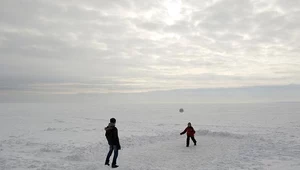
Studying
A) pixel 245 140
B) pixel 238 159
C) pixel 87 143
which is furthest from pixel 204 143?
pixel 87 143

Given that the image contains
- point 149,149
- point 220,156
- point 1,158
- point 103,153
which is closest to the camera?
point 1,158

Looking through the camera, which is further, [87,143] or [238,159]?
[87,143]

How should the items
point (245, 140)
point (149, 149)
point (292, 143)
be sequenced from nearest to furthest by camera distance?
point (149, 149), point (292, 143), point (245, 140)

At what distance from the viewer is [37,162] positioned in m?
9.27

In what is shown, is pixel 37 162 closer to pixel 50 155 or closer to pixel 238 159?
pixel 50 155

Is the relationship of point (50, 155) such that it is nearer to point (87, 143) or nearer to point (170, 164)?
point (87, 143)

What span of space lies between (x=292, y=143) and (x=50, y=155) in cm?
1328

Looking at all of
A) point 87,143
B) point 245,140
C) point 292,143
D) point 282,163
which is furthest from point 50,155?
point 292,143

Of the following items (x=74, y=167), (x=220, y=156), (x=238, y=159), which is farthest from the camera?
(x=220, y=156)

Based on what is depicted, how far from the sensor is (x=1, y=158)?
998cm

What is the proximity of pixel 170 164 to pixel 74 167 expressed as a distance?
12.5 ft

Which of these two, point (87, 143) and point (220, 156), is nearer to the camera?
point (220, 156)

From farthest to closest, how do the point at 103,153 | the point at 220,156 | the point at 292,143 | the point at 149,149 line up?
the point at 292,143 → the point at 149,149 → the point at 103,153 → the point at 220,156

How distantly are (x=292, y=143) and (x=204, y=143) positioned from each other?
5033mm
